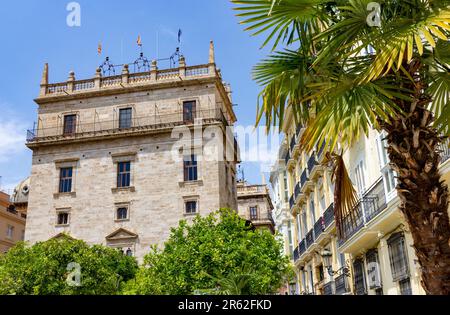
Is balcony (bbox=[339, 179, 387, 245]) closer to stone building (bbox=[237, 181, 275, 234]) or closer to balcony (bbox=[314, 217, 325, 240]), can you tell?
balcony (bbox=[314, 217, 325, 240])

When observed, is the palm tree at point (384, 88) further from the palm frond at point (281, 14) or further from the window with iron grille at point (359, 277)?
the window with iron grille at point (359, 277)

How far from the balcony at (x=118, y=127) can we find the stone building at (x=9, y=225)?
49.3ft

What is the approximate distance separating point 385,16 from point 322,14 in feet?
2.23

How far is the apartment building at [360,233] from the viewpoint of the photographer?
1244 centimetres

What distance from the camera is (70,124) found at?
105 feet

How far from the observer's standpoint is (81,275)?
1997 cm

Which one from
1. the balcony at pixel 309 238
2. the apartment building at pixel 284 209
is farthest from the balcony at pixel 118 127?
the balcony at pixel 309 238

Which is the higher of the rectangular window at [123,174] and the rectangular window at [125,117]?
the rectangular window at [125,117]

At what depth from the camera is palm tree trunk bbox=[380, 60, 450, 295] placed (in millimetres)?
4285

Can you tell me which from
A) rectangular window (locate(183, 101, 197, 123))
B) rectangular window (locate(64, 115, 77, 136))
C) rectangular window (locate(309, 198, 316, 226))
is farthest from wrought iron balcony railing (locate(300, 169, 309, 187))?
rectangular window (locate(64, 115, 77, 136))

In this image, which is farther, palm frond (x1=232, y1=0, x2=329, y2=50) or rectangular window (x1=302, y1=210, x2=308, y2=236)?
rectangular window (x1=302, y1=210, x2=308, y2=236)

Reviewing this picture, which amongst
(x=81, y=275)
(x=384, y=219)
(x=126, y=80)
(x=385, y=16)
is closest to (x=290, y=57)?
(x=385, y=16)

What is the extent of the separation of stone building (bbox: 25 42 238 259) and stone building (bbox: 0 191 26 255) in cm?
1451

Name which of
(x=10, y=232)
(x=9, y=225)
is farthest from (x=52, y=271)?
(x=10, y=232)
